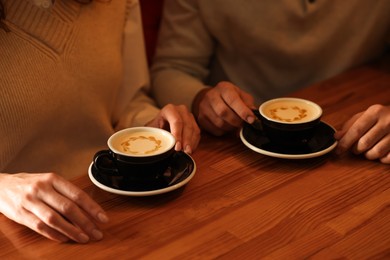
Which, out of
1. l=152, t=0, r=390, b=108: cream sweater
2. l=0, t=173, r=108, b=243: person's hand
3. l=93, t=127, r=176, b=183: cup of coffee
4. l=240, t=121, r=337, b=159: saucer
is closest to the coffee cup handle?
l=93, t=127, r=176, b=183: cup of coffee

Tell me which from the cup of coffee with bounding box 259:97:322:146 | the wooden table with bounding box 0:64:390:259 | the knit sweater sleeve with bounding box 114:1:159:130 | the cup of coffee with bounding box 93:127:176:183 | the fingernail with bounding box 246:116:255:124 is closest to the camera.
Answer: the wooden table with bounding box 0:64:390:259

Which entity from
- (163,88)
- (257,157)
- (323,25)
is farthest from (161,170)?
(323,25)

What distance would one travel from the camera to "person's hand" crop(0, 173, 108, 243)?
0.94 meters

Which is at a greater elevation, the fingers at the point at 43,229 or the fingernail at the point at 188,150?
the fingers at the point at 43,229

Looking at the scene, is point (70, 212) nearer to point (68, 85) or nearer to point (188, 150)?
point (188, 150)

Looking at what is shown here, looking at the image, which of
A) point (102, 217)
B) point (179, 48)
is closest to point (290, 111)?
point (102, 217)

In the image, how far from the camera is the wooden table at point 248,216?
920 millimetres

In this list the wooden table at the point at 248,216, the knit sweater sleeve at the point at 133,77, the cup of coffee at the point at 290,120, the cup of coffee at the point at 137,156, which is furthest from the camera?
the knit sweater sleeve at the point at 133,77

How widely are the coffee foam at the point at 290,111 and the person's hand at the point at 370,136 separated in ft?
0.25

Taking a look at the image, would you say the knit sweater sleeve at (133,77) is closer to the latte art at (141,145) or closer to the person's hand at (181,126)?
the person's hand at (181,126)

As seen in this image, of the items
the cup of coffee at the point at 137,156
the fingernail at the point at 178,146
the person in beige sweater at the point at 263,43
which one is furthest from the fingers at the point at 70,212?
the person in beige sweater at the point at 263,43

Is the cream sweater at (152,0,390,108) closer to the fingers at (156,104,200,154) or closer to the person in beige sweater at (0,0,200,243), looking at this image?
the person in beige sweater at (0,0,200,243)

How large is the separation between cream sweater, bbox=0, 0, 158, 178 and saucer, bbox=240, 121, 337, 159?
35cm

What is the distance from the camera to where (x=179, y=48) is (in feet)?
5.76
